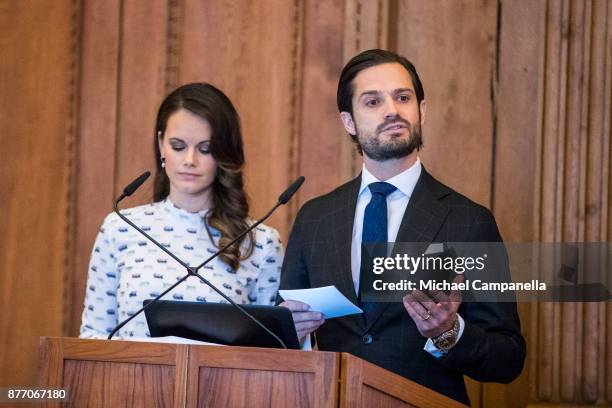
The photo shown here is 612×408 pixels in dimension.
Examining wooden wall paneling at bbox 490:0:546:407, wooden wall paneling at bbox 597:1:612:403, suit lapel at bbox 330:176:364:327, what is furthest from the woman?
wooden wall paneling at bbox 597:1:612:403

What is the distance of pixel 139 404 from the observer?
2.41 m

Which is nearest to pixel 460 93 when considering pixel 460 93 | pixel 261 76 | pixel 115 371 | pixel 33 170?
pixel 460 93

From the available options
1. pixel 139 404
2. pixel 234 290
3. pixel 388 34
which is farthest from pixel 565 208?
pixel 139 404

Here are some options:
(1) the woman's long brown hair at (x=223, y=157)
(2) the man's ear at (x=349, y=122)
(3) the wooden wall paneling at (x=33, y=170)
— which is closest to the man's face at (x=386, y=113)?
(2) the man's ear at (x=349, y=122)

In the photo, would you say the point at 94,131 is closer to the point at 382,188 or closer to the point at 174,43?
the point at 174,43

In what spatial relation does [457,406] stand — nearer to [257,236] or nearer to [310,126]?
[257,236]

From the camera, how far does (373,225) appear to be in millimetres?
3086

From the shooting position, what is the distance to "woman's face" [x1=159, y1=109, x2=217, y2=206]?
11.3 feet

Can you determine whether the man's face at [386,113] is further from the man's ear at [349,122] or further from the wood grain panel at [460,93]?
the wood grain panel at [460,93]

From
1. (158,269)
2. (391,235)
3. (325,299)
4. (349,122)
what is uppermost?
(349,122)

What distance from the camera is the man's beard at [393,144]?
3.12 m

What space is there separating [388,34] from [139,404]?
212 cm

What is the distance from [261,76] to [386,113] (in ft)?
3.88

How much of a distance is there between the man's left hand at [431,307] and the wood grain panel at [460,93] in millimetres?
1505
